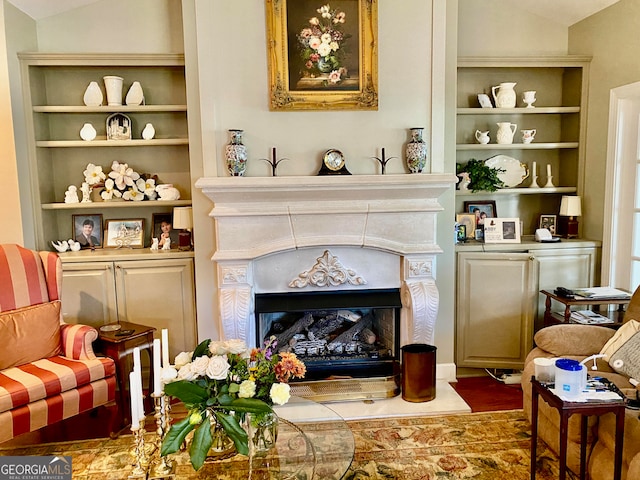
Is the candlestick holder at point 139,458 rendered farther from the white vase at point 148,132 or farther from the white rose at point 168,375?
the white vase at point 148,132

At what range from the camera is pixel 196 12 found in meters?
3.18

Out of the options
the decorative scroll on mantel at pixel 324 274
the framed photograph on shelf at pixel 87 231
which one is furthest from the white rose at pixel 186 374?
the framed photograph on shelf at pixel 87 231

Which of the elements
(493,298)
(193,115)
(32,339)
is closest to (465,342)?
(493,298)

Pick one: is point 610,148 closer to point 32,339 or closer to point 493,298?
point 493,298

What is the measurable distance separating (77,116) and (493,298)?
3335mm

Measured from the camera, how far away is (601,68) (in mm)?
3598

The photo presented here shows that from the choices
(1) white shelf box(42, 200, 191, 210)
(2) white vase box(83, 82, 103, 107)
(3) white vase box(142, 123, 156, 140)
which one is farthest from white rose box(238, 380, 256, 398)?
(2) white vase box(83, 82, 103, 107)

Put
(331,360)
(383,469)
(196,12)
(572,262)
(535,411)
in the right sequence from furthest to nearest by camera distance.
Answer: (572,262) → (331,360) → (196,12) → (383,469) → (535,411)

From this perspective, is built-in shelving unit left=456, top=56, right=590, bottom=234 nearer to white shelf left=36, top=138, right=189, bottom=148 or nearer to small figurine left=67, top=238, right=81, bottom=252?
white shelf left=36, top=138, right=189, bottom=148

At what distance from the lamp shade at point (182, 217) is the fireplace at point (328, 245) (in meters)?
0.32

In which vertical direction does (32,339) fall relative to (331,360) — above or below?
above

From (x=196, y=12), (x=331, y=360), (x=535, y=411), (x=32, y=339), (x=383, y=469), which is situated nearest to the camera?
(x=535, y=411)

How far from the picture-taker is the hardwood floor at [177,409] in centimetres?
298

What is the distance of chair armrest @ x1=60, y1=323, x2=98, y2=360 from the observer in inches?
116
